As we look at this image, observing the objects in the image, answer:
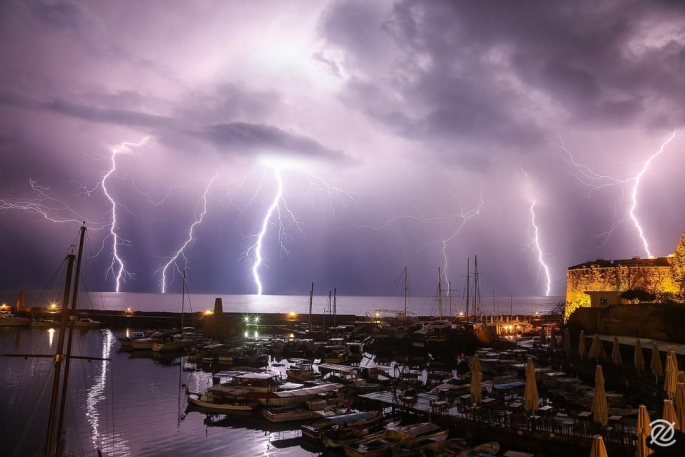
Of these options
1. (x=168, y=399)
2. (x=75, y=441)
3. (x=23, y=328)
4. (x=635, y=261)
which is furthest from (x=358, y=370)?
(x=23, y=328)

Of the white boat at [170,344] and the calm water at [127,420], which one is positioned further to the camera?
the white boat at [170,344]

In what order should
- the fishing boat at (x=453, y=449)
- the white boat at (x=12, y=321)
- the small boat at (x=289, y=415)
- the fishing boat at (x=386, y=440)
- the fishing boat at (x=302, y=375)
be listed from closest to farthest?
the fishing boat at (x=453, y=449), the fishing boat at (x=386, y=440), the small boat at (x=289, y=415), the fishing boat at (x=302, y=375), the white boat at (x=12, y=321)

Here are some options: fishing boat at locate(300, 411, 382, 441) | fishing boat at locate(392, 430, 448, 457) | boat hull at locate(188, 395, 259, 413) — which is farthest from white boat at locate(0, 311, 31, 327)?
fishing boat at locate(392, 430, 448, 457)

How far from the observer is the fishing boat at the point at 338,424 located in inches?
1030

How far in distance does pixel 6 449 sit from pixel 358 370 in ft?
89.8

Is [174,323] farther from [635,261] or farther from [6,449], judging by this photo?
[635,261]

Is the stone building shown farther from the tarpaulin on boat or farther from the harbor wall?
the tarpaulin on boat

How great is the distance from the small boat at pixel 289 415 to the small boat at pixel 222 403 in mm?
1732

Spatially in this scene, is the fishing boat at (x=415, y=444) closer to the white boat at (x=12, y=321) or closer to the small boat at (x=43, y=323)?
the small boat at (x=43, y=323)

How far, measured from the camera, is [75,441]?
25.8 meters

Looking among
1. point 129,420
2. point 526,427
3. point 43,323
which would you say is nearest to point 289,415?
point 129,420

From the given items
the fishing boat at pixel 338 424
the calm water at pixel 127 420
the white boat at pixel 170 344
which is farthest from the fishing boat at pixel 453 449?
the white boat at pixel 170 344

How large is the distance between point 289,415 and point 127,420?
10.8m

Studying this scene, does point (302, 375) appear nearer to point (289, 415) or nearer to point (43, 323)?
point (289, 415)
